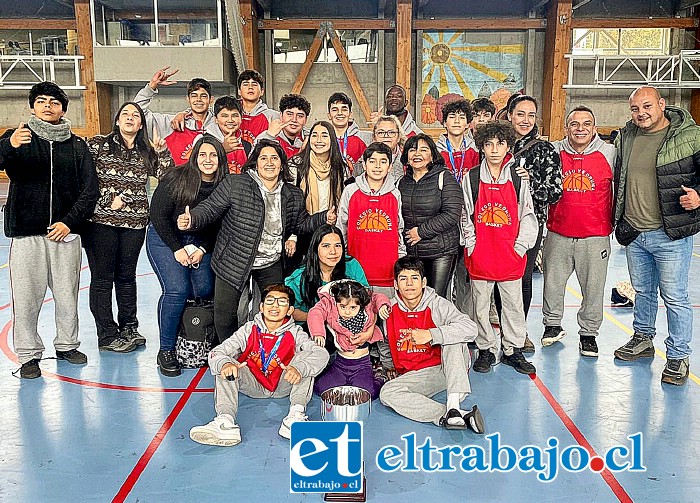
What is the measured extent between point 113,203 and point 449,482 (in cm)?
291

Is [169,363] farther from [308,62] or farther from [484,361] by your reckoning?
[308,62]

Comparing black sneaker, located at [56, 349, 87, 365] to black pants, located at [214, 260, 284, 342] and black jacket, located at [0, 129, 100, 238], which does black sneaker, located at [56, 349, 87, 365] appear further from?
black pants, located at [214, 260, 284, 342]

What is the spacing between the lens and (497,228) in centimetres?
425

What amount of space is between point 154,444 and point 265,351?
0.79 metres

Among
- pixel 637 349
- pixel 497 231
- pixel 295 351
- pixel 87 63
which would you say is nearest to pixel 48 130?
pixel 295 351

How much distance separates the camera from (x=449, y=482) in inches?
116

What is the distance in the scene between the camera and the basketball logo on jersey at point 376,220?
4223 millimetres

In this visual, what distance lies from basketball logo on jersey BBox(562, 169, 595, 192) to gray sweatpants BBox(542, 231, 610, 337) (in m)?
0.36

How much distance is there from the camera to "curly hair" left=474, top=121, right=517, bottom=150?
418cm

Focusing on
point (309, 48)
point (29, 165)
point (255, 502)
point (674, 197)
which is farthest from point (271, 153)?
point (309, 48)

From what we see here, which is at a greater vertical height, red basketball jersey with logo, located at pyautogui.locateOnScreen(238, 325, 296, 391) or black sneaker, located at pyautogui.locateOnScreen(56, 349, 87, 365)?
red basketball jersey with logo, located at pyautogui.locateOnScreen(238, 325, 296, 391)

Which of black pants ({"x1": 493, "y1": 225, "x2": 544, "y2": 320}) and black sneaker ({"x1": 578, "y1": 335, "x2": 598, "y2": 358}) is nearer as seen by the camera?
black pants ({"x1": 493, "y1": 225, "x2": 544, "y2": 320})

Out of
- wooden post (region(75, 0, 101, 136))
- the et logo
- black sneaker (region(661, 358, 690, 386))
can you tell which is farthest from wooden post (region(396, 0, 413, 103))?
the et logo

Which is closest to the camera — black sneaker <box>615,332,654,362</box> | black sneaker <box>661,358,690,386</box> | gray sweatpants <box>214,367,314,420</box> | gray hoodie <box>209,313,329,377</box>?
gray sweatpants <box>214,367,314,420</box>
